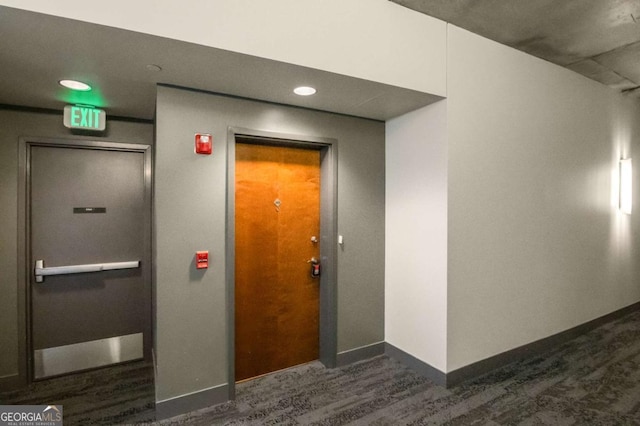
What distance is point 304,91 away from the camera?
2.38 metres

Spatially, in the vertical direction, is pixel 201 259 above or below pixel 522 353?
above

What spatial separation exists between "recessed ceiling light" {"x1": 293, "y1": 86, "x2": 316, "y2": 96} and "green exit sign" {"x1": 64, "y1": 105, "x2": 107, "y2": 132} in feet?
6.03

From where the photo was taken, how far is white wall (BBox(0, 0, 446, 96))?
5.12 feet

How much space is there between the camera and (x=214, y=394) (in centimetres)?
239

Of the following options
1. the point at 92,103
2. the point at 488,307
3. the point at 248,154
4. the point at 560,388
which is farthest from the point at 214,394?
the point at 560,388

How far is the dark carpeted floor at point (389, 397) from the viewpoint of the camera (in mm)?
2225

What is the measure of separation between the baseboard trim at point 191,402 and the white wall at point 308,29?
2381 millimetres

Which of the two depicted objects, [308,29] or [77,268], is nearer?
[308,29]

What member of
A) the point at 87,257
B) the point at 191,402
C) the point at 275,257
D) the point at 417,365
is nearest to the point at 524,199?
the point at 417,365

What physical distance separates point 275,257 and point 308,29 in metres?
1.82

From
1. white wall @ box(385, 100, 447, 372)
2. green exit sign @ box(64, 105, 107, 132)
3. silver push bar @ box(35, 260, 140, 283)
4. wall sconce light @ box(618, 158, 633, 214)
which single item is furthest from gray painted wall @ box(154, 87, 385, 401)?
wall sconce light @ box(618, 158, 633, 214)

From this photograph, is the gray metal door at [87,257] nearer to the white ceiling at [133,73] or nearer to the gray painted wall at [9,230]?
the gray painted wall at [9,230]

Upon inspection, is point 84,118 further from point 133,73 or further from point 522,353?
point 522,353

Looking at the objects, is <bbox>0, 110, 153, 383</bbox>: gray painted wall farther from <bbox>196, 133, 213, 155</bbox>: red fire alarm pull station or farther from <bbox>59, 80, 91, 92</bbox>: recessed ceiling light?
<bbox>196, 133, 213, 155</bbox>: red fire alarm pull station
